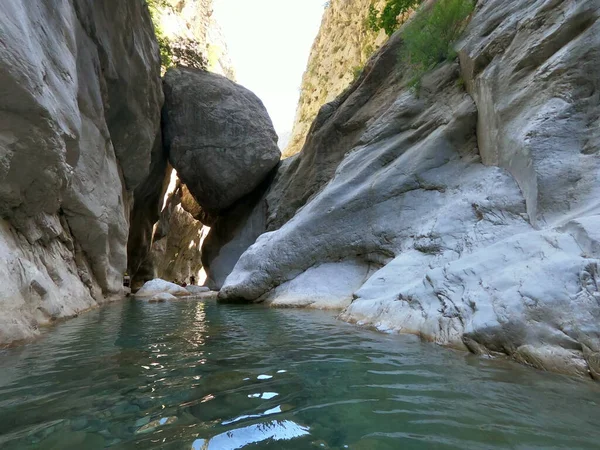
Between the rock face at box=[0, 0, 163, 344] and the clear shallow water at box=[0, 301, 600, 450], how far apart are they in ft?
6.94

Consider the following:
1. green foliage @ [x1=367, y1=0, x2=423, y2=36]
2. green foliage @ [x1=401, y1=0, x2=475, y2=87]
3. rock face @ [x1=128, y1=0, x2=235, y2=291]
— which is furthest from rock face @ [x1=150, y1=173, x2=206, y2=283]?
green foliage @ [x1=401, y1=0, x2=475, y2=87]

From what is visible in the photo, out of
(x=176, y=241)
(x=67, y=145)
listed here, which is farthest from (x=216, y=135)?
(x=176, y=241)

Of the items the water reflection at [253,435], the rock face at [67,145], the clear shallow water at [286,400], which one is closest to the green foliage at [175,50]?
the rock face at [67,145]

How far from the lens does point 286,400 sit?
228cm

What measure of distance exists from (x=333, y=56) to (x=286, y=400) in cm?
3060

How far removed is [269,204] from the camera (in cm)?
1827

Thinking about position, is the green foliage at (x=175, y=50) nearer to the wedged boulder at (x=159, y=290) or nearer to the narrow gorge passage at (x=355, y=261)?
the narrow gorge passage at (x=355, y=261)

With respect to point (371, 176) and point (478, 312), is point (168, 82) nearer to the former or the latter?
point (371, 176)

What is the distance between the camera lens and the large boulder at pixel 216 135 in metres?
19.3

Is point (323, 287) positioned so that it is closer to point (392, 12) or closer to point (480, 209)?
point (480, 209)

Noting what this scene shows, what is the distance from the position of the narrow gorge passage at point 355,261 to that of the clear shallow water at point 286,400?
2 cm

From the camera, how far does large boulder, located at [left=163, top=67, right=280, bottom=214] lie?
63.2ft

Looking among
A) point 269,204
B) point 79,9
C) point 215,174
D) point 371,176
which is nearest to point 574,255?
point 371,176

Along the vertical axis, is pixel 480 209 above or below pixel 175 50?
below
